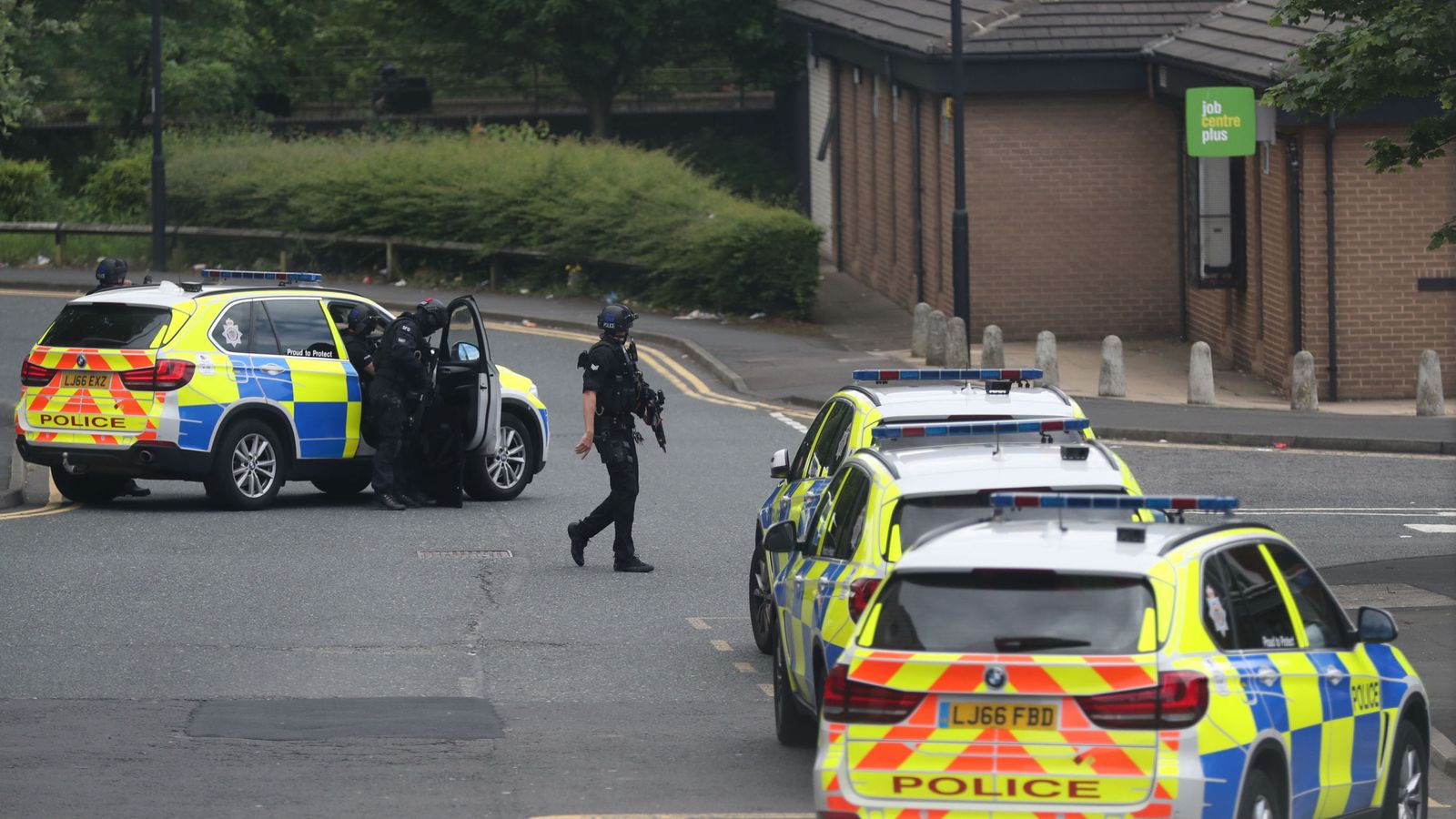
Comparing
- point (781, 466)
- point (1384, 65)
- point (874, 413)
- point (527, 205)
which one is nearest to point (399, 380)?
point (781, 466)

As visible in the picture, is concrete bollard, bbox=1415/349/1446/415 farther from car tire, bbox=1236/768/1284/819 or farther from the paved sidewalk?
car tire, bbox=1236/768/1284/819

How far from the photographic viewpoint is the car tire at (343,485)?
1802 cm

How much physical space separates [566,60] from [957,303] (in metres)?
20.4

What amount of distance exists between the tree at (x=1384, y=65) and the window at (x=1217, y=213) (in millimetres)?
12188

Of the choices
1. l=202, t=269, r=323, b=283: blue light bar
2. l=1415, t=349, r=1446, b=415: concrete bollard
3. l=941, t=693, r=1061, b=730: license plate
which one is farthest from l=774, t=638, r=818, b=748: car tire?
l=1415, t=349, r=1446, b=415: concrete bollard

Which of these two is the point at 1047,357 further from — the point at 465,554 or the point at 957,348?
the point at 465,554

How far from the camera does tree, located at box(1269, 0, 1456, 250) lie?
47.1 feet

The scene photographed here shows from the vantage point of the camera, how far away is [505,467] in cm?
1808

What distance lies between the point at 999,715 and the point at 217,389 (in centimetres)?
1085

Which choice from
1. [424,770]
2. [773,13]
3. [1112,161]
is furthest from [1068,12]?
[424,770]

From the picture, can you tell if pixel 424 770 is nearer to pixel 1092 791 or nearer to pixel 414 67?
pixel 1092 791

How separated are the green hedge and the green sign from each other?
24.5ft

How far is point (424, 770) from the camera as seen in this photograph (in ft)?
30.4

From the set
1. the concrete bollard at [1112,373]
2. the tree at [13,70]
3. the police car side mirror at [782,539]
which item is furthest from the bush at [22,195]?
the police car side mirror at [782,539]
